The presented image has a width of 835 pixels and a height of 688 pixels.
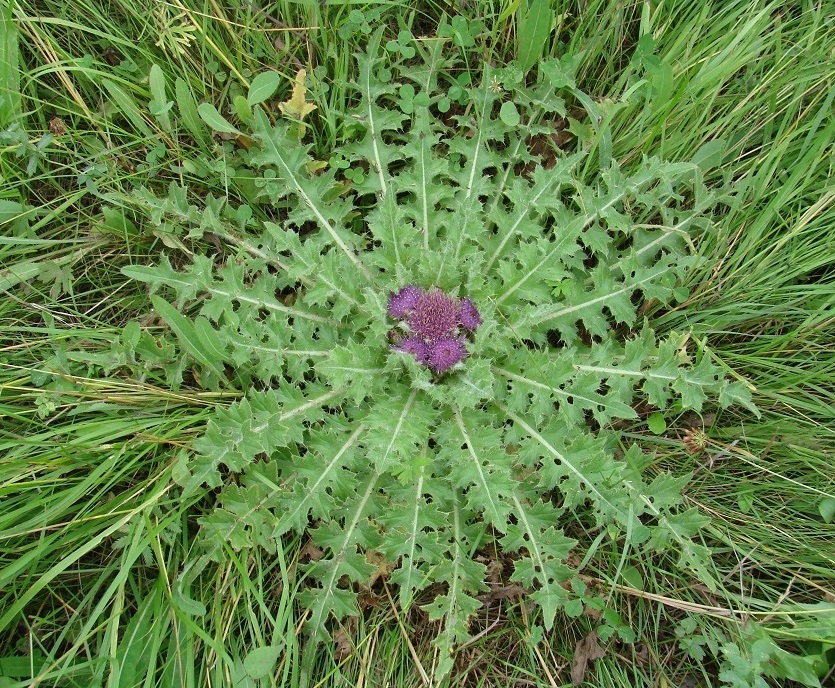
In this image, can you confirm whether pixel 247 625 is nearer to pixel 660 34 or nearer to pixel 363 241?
pixel 363 241

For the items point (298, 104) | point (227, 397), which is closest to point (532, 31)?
point (298, 104)

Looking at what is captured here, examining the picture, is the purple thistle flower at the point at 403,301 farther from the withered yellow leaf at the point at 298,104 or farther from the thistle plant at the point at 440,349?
the withered yellow leaf at the point at 298,104

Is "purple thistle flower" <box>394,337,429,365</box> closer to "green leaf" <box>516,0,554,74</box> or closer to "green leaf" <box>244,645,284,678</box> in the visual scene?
"green leaf" <box>244,645,284,678</box>

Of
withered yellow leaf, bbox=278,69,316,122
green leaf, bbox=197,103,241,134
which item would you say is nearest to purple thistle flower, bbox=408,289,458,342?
withered yellow leaf, bbox=278,69,316,122

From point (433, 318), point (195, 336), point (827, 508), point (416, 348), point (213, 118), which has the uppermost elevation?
point (213, 118)

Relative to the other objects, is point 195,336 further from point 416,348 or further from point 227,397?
point 416,348

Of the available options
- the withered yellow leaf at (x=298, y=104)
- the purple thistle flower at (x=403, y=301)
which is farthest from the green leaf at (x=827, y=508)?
the withered yellow leaf at (x=298, y=104)
